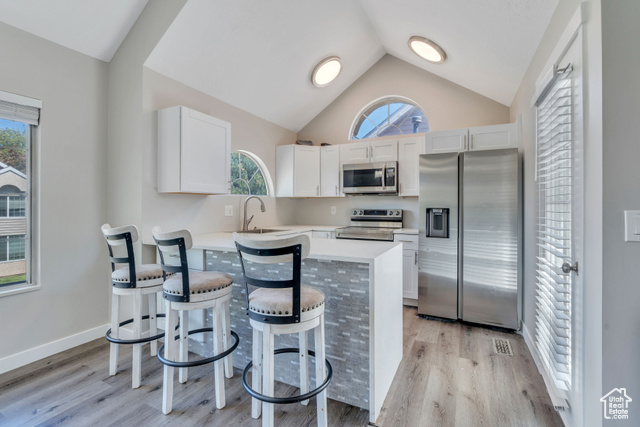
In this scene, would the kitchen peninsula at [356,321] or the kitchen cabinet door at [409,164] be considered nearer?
the kitchen peninsula at [356,321]

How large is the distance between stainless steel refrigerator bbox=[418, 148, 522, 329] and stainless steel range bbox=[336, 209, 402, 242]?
578 mm

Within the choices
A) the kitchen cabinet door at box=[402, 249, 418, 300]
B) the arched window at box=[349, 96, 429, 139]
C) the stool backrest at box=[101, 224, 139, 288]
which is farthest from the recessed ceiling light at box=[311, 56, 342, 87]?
the stool backrest at box=[101, 224, 139, 288]

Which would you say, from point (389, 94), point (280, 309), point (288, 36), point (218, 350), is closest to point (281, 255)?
point (280, 309)

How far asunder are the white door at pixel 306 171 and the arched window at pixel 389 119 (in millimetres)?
692

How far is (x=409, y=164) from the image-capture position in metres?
3.82

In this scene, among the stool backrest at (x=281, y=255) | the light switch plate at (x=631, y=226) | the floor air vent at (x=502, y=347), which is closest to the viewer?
the light switch plate at (x=631, y=226)

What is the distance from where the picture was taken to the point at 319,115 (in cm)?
473

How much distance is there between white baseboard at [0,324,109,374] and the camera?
86.3 inches

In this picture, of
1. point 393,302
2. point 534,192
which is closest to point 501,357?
point 393,302

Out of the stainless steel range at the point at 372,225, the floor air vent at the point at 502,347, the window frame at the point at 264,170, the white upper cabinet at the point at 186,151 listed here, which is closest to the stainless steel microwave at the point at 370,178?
the stainless steel range at the point at 372,225

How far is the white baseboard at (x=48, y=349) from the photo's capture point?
7.19ft

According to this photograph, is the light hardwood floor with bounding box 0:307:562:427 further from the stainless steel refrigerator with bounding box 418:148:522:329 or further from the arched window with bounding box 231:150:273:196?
the arched window with bounding box 231:150:273:196

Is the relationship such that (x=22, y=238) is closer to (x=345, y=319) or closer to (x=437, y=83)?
(x=345, y=319)

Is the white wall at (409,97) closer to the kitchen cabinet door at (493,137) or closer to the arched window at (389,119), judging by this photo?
the arched window at (389,119)
